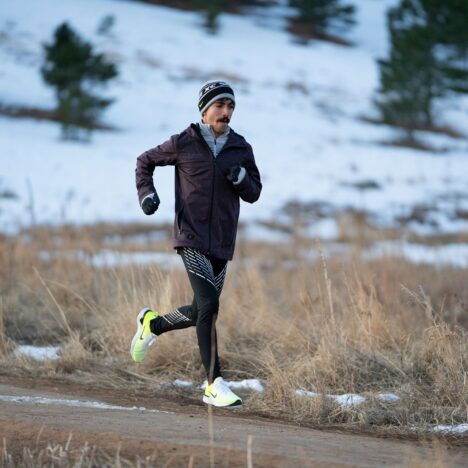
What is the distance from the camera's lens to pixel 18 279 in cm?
841

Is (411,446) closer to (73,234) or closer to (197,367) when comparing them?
(197,367)

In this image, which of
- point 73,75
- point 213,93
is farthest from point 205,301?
point 73,75

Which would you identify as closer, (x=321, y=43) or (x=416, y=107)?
(x=416, y=107)

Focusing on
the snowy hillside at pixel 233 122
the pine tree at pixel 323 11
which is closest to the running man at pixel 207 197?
the snowy hillside at pixel 233 122

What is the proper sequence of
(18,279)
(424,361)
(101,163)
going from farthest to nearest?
(101,163), (18,279), (424,361)

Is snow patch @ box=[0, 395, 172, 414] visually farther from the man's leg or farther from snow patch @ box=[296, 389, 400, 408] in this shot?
snow patch @ box=[296, 389, 400, 408]

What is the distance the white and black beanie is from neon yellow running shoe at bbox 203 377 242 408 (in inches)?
69.6

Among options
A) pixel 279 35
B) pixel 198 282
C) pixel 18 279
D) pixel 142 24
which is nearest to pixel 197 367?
pixel 198 282

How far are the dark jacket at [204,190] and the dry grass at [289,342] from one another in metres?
1.03

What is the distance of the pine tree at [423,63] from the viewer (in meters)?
35.7

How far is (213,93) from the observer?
16.3 feet

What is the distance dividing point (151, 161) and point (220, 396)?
160cm

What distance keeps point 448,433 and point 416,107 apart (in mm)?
32916

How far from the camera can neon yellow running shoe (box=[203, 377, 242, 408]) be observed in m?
4.73
